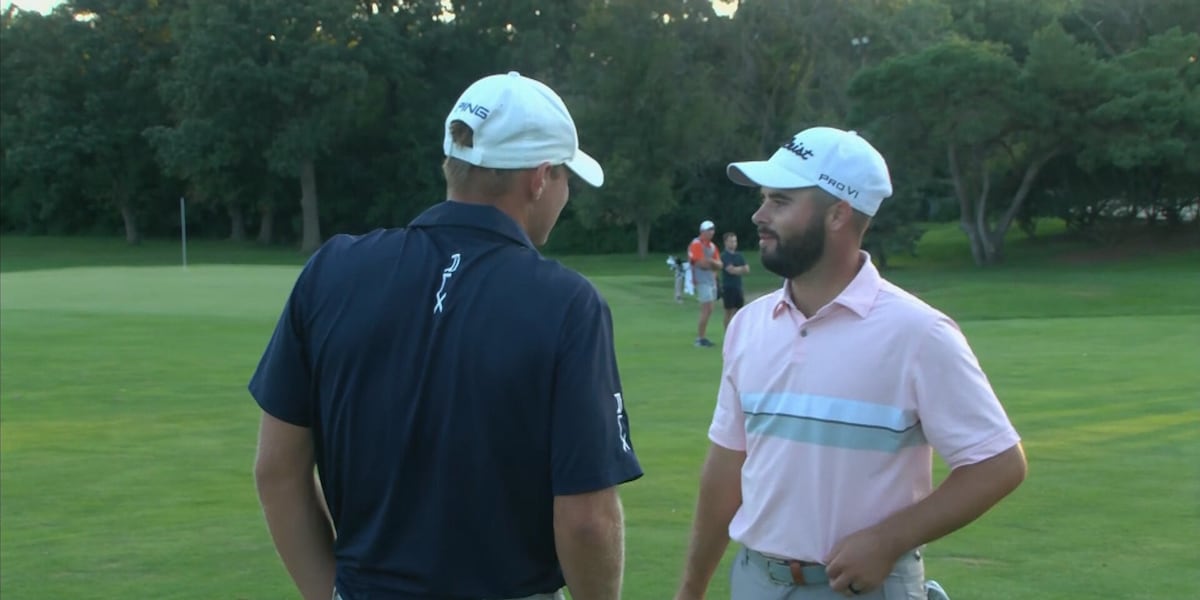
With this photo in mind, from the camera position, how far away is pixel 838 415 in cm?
344

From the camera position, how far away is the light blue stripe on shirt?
3.39 m

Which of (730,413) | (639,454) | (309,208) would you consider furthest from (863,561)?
(309,208)

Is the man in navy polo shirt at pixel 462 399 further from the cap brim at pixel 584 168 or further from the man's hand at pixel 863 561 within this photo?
the man's hand at pixel 863 561

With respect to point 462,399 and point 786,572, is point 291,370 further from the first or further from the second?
point 786,572

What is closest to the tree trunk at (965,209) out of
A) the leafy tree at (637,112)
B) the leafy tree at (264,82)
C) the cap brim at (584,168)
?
the leafy tree at (637,112)

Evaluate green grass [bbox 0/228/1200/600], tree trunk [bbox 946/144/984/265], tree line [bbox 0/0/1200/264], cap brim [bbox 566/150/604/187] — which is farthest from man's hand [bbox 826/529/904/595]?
tree trunk [bbox 946/144/984/265]

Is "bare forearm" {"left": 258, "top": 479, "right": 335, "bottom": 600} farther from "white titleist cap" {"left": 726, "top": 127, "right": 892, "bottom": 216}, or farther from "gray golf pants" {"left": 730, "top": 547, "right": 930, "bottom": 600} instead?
"white titleist cap" {"left": 726, "top": 127, "right": 892, "bottom": 216}

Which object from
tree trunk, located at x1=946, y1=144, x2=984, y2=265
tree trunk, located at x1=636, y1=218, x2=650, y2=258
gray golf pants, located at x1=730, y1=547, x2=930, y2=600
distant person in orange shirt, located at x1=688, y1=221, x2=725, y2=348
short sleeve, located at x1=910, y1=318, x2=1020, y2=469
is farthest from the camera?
tree trunk, located at x1=636, y1=218, x2=650, y2=258

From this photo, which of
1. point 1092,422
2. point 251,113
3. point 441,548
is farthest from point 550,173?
point 251,113

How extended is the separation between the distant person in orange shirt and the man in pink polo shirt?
16988 millimetres

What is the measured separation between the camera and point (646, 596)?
652 centimetres

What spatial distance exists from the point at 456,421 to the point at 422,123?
67.5 m

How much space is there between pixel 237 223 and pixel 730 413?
7424cm

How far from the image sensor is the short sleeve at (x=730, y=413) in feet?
12.6
